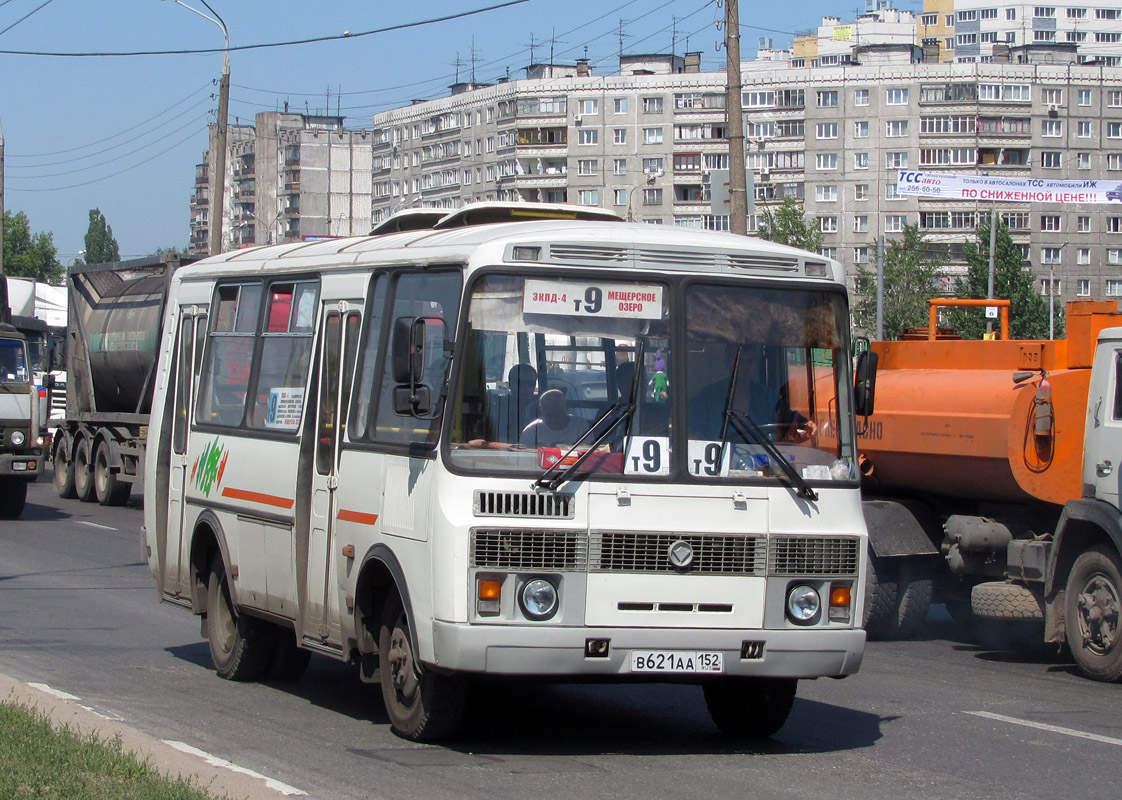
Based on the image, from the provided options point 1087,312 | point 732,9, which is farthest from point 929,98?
point 1087,312

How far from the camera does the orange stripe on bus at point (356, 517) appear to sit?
8.11 metres

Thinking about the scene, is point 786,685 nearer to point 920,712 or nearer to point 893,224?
point 920,712

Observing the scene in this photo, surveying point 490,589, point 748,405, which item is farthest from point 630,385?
point 490,589

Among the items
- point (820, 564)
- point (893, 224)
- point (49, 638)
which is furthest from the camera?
point (893, 224)

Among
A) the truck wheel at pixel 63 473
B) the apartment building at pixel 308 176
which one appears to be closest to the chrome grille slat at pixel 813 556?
the truck wheel at pixel 63 473

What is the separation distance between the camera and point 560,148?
113375 mm

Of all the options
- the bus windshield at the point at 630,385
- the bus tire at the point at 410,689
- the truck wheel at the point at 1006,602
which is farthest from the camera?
the truck wheel at the point at 1006,602

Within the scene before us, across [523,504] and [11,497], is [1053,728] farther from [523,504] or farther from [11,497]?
[11,497]

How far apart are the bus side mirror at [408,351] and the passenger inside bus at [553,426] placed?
0.58 meters

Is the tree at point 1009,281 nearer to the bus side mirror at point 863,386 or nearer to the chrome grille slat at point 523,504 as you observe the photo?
the bus side mirror at point 863,386

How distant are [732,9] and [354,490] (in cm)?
1511

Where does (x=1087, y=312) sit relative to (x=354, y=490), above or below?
above

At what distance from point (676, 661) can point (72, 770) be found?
272 cm

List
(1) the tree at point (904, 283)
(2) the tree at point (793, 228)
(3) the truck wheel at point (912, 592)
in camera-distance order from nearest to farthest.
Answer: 1. (3) the truck wheel at point (912, 592)
2. (2) the tree at point (793, 228)
3. (1) the tree at point (904, 283)
